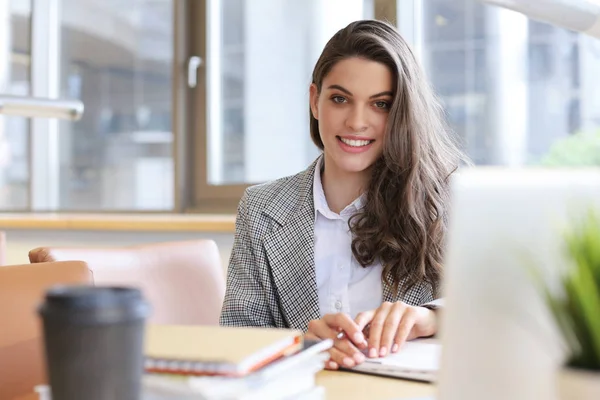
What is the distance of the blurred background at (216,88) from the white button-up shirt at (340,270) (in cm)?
104

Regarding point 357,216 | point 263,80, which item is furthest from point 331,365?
point 263,80

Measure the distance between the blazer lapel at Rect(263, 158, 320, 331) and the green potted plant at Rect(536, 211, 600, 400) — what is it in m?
1.22

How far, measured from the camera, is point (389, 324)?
4.06 feet

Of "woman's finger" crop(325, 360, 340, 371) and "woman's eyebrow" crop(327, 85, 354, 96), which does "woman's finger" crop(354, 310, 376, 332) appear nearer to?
"woman's finger" crop(325, 360, 340, 371)

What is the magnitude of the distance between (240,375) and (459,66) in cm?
232

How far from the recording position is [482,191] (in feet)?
1.98

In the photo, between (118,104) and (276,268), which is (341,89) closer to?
(276,268)

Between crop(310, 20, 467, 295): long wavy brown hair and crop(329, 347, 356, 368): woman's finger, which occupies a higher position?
crop(310, 20, 467, 295): long wavy brown hair

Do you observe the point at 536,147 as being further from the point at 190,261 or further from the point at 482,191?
the point at 482,191

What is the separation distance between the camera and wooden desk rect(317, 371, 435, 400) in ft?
3.26

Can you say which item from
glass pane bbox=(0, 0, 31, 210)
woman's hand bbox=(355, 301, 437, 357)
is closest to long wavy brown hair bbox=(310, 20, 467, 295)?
woman's hand bbox=(355, 301, 437, 357)

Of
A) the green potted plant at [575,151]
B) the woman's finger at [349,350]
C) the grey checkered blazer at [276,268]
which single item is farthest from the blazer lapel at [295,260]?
the green potted plant at [575,151]

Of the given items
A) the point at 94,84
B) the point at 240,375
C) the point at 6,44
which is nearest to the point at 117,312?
the point at 240,375

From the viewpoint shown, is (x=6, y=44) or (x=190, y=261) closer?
(x=190, y=261)
